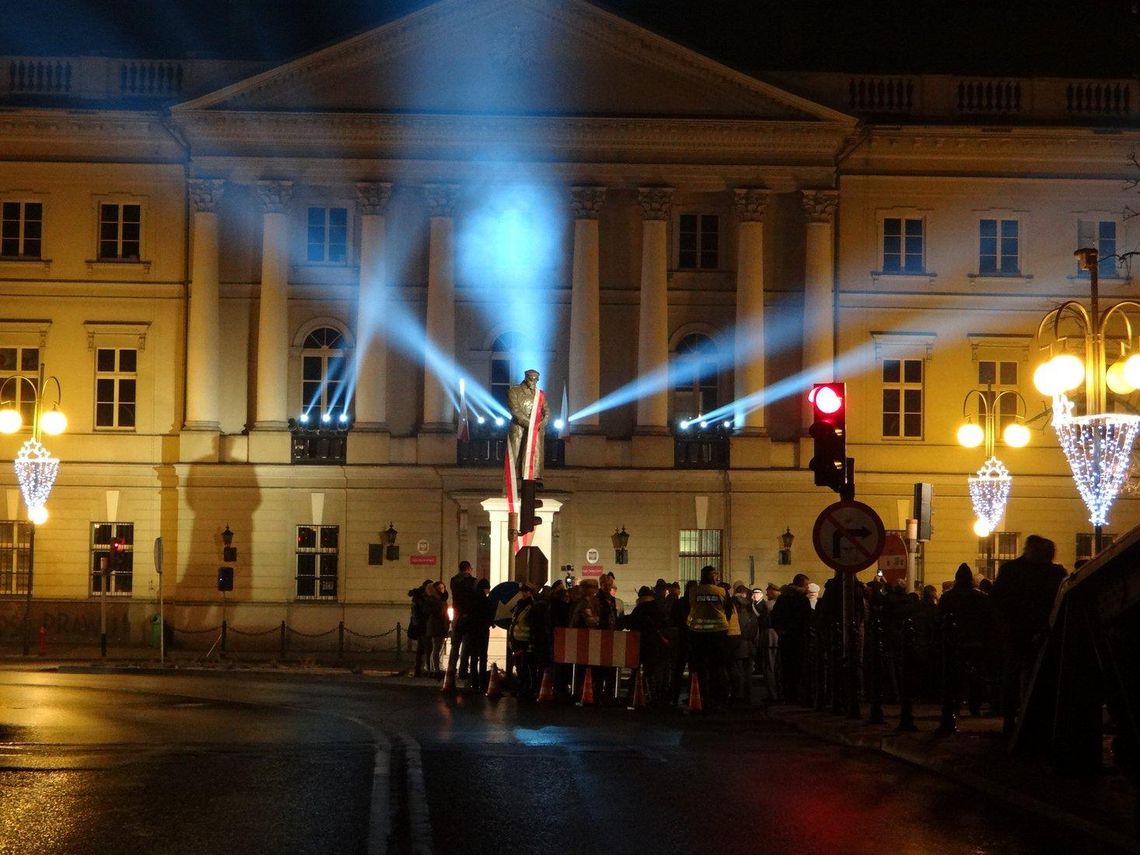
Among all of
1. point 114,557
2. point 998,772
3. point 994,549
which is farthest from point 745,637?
point 114,557

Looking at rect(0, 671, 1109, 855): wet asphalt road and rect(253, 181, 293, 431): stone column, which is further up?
rect(253, 181, 293, 431): stone column

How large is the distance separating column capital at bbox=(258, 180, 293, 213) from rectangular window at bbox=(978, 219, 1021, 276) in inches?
700

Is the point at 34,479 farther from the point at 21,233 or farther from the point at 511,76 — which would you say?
the point at 511,76

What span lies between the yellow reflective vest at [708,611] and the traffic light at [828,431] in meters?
4.07

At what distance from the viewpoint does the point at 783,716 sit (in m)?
22.0

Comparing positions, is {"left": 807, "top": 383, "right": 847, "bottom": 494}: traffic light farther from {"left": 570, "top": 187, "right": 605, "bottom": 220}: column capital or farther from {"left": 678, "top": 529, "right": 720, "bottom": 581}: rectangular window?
{"left": 570, "top": 187, "right": 605, "bottom": 220}: column capital

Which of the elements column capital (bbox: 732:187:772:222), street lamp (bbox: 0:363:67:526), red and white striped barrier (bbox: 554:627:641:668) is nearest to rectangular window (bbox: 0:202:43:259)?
street lamp (bbox: 0:363:67:526)

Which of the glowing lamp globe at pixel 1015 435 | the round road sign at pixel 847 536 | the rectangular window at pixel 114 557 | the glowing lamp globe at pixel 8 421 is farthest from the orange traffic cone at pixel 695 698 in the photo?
the rectangular window at pixel 114 557

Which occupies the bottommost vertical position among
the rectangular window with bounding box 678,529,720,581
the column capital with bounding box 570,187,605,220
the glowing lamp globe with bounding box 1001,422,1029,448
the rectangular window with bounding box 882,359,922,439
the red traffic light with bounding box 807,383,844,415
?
the rectangular window with bounding box 678,529,720,581

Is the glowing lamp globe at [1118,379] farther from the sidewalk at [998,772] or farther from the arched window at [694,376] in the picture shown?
the arched window at [694,376]

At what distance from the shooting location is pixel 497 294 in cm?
4472

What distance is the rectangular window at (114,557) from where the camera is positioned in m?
44.1

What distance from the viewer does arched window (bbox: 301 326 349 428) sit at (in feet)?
146

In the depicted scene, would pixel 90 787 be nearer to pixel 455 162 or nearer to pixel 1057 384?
pixel 1057 384
